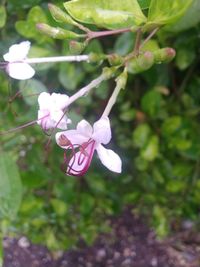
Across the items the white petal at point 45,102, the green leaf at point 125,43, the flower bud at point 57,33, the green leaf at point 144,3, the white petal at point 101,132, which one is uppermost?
the green leaf at point 144,3

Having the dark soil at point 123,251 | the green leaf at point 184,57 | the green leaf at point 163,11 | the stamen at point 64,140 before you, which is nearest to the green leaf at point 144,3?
the green leaf at point 163,11

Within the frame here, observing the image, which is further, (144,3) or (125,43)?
(125,43)

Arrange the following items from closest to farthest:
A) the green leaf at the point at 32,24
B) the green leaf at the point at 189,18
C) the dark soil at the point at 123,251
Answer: the green leaf at the point at 189,18
the green leaf at the point at 32,24
the dark soil at the point at 123,251

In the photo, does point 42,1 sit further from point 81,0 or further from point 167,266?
point 167,266

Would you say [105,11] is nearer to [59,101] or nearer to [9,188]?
[59,101]

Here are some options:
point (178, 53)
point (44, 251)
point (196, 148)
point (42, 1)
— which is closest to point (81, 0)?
point (42, 1)

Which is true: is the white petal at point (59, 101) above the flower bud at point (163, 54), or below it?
below

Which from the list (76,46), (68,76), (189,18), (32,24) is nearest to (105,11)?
(76,46)

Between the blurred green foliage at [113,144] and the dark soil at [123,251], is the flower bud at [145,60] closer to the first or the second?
the blurred green foliage at [113,144]
